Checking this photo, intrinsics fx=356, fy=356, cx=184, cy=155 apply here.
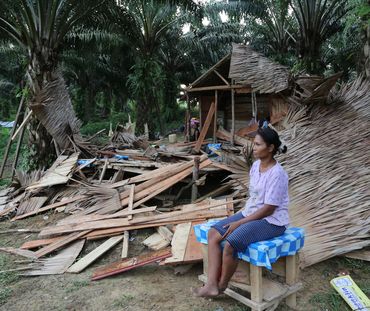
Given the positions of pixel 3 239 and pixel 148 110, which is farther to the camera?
pixel 148 110

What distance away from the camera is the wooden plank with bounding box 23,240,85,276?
426 centimetres

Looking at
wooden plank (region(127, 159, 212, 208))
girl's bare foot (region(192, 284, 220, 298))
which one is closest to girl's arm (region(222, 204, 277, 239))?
girl's bare foot (region(192, 284, 220, 298))

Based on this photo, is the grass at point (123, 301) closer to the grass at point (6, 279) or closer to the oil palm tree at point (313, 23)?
the grass at point (6, 279)

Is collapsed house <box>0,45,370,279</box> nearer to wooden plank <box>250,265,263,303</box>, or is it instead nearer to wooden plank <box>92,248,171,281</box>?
wooden plank <box>92,248,171,281</box>

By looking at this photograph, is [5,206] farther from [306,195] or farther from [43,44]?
[306,195]

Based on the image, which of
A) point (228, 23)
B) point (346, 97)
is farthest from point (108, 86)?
point (346, 97)

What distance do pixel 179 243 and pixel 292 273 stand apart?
1.50 m

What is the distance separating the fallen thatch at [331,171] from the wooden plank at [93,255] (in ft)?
7.83

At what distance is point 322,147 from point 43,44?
6.34 m

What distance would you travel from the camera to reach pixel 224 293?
3.46 m

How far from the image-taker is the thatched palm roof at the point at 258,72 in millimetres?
7844

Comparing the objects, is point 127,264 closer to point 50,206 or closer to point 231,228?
point 231,228

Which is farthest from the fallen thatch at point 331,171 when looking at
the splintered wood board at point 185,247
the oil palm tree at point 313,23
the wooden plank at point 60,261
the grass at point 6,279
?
the oil palm tree at point 313,23

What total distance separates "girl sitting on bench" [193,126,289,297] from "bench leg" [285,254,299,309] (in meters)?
0.31
